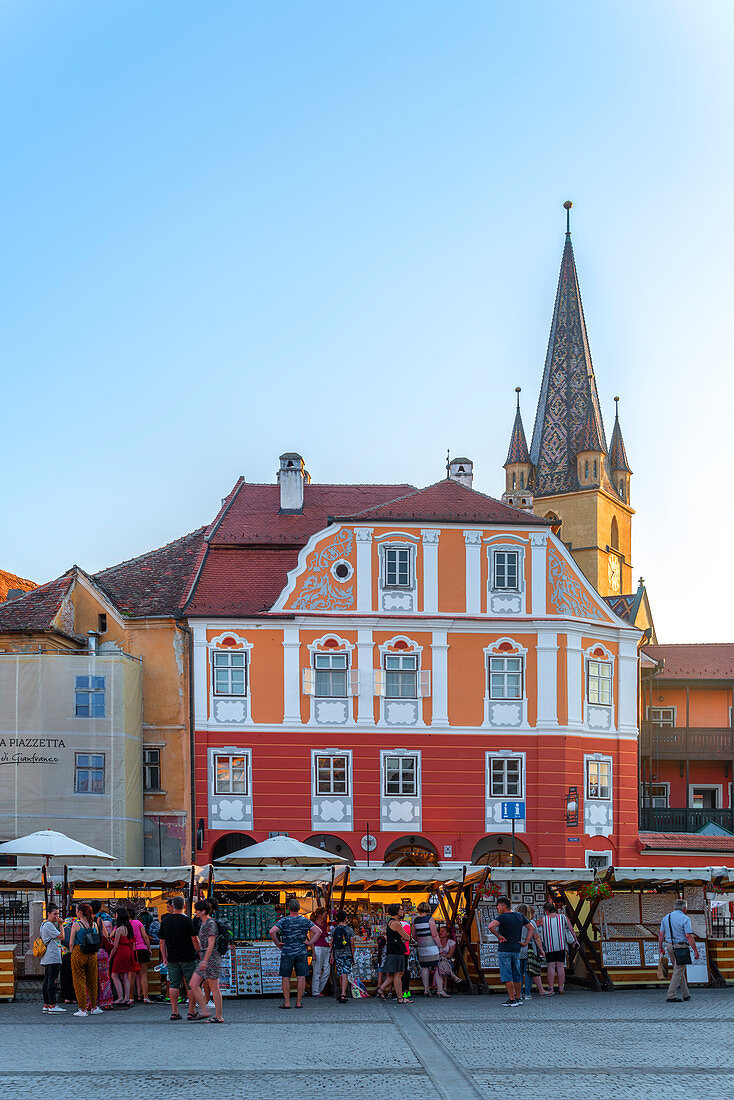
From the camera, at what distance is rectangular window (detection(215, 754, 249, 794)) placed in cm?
3916

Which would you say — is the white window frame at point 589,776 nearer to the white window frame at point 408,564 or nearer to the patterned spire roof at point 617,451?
the white window frame at point 408,564

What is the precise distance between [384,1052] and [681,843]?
28.0m

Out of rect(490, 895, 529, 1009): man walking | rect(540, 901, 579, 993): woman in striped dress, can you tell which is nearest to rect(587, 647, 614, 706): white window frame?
rect(540, 901, 579, 993): woman in striped dress

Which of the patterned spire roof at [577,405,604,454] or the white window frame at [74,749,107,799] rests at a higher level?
the patterned spire roof at [577,405,604,454]

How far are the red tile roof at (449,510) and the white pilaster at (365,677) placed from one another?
3381 mm

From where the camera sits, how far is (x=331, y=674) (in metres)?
39.9

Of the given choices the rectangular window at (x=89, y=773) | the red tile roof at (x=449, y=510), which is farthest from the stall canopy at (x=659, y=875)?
the rectangular window at (x=89, y=773)

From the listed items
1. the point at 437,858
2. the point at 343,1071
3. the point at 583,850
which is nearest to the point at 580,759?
the point at 583,850

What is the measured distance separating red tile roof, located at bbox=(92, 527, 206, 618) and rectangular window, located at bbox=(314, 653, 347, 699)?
4.54 meters

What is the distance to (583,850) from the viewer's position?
3966cm

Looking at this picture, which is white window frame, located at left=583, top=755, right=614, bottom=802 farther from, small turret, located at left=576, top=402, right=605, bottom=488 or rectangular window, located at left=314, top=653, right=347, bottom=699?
small turret, located at left=576, top=402, right=605, bottom=488

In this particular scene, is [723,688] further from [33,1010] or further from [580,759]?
[33,1010]

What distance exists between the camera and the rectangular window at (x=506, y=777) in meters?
39.6

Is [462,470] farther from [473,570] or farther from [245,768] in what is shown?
[245,768]
